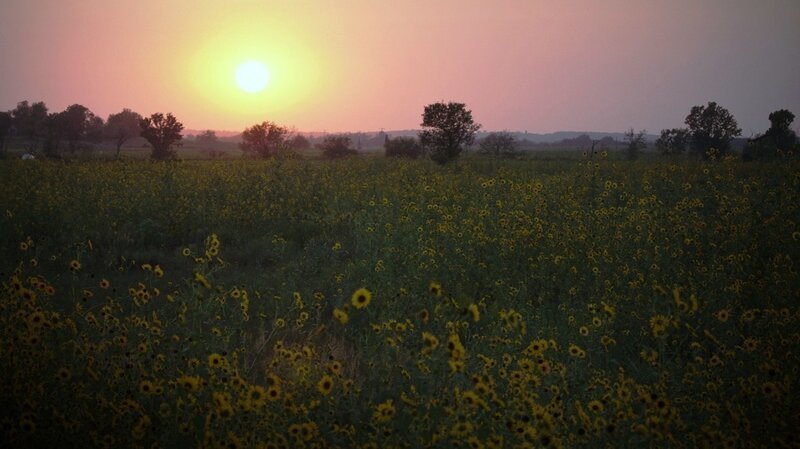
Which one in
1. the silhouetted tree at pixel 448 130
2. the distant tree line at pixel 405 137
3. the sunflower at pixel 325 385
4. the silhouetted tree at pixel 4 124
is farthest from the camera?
the silhouetted tree at pixel 4 124

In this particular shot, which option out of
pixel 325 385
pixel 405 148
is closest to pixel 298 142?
pixel 405 148

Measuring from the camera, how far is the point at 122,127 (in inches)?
2571

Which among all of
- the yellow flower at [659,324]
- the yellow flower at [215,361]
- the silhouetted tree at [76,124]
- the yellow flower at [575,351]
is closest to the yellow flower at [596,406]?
the yellow flower at [575,351]

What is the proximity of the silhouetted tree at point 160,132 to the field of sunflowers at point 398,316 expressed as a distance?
102 ft

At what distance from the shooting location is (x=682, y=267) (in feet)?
18.5

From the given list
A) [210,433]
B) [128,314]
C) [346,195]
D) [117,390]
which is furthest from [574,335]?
[346,195]

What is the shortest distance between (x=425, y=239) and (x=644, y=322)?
2901 mm

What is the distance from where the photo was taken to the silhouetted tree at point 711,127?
31328mm

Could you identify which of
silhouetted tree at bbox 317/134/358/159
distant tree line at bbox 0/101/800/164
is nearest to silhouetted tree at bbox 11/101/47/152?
distant tree line at bbox 0/101/800/164

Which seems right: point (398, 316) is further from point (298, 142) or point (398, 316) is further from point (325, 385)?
point (298, 142)

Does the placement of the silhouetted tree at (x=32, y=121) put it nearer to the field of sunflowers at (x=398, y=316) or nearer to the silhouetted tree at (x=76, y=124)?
the silhouetted tree at (x=76, y=124)

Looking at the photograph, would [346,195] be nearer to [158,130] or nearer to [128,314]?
[128,314]

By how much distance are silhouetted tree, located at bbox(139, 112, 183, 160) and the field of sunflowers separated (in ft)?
102

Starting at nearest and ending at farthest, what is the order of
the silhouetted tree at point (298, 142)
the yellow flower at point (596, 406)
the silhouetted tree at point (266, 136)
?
the yellow flower at point (596, 406), the silhouetted tree at point (266, 136), the silhouetted tree at point (298, 142)
